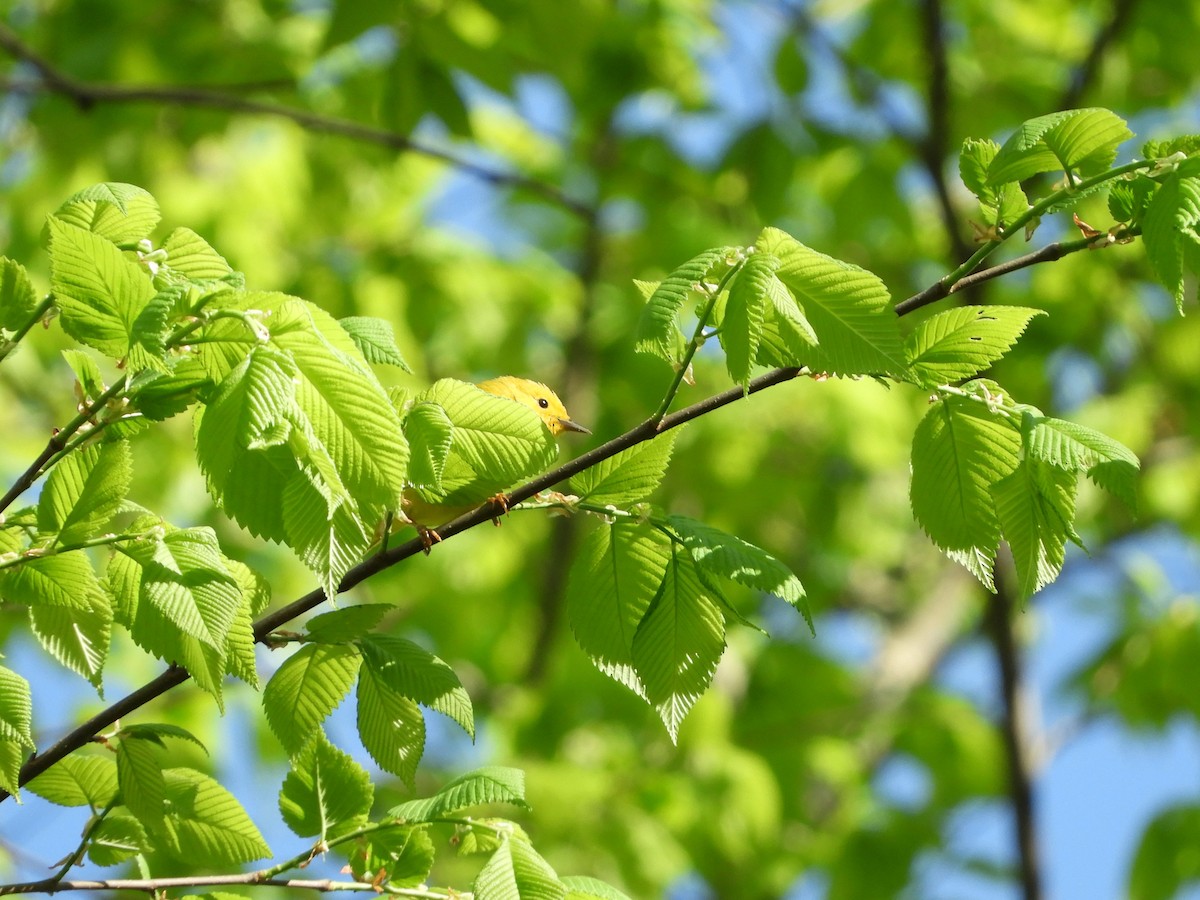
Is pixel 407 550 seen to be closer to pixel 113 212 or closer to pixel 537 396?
pixel 113 212

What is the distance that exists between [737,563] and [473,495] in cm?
44

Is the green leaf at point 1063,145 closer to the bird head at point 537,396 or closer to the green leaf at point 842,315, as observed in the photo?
the green leaf at point 842,315

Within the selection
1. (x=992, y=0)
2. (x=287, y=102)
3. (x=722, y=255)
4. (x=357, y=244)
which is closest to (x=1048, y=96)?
(x=992, y=0)

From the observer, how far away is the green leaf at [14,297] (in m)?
1.72

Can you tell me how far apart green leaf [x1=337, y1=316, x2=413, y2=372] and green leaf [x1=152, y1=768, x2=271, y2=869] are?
2.17 ft

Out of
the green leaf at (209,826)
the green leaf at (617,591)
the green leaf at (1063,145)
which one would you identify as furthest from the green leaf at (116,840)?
the green leaf at (1063,145)

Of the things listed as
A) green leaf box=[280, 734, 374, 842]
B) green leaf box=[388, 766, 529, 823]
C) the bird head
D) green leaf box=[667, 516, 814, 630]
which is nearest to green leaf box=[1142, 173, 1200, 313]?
green leaf box=[667, 516, 814, 630]

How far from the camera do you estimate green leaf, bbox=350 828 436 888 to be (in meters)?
1.79

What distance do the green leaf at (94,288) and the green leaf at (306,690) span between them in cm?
49

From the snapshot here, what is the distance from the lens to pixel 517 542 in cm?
1126

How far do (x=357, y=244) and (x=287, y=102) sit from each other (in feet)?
10.3

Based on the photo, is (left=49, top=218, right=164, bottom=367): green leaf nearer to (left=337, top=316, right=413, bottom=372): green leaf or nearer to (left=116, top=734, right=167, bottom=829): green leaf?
(left=337, top=316, right=413, bottom=372): green leaf

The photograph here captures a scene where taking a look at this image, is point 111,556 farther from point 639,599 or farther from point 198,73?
point 198,73

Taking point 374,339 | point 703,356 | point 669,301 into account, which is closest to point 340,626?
point 374,339
